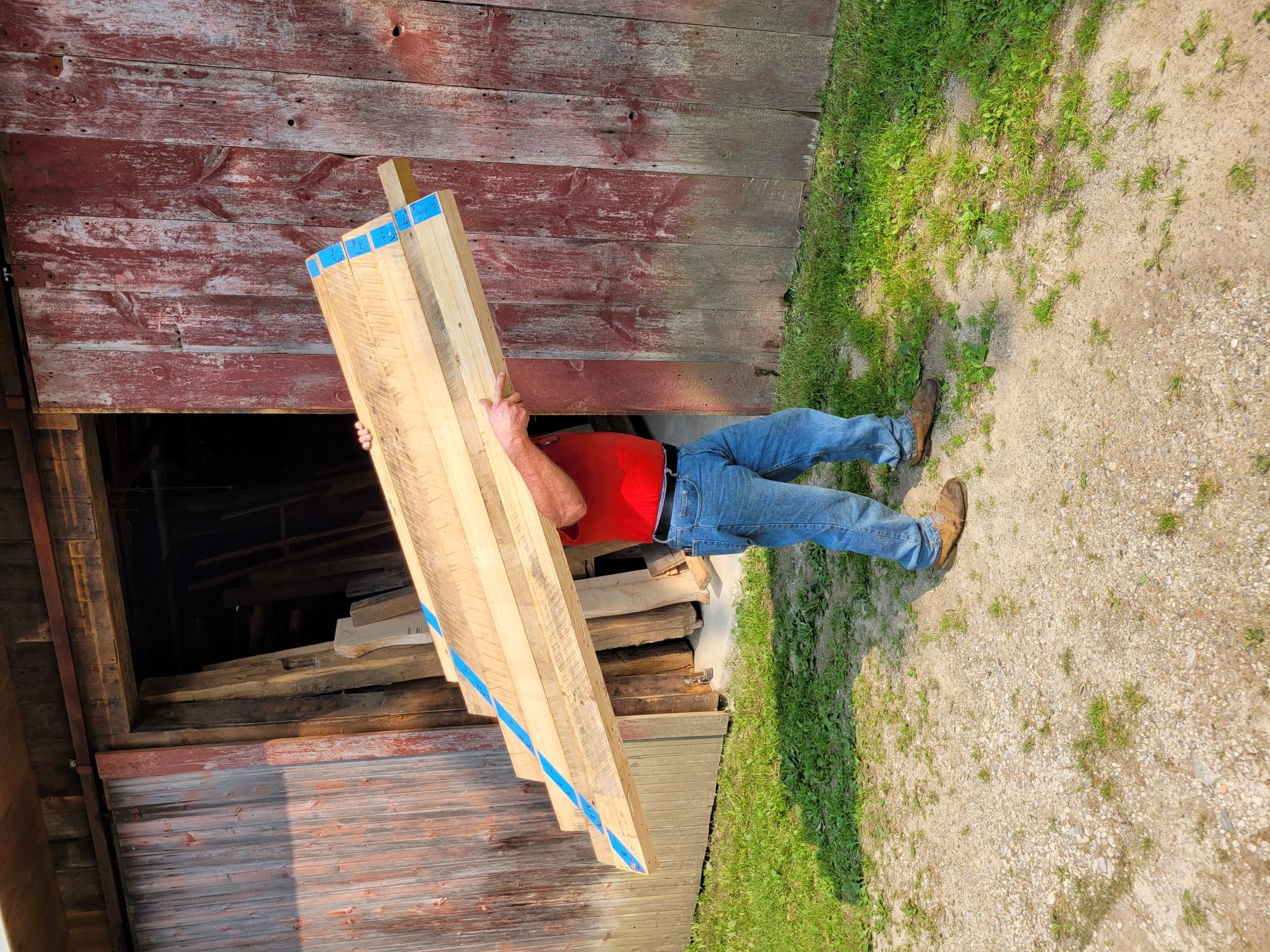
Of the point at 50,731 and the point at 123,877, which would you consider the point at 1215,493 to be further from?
the point at 123,877

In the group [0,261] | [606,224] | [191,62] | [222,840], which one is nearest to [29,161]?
[0,261]

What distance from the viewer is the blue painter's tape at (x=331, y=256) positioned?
11.2ft

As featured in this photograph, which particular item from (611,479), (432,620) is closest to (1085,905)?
(611,479)

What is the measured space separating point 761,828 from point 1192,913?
323 centimetres

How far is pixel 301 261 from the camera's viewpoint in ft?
13.3

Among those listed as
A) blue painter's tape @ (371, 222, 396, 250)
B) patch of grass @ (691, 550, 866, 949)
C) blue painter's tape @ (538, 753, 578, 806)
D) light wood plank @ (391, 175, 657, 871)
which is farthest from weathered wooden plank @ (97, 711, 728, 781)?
blue painter's tape @ (371, 222, 396, 250)

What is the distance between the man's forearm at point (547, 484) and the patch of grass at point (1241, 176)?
2.15 meters

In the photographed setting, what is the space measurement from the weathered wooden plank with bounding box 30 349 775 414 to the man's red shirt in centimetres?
139

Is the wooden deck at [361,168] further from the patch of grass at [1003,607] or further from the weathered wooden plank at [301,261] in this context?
the patch of grass at [1003,607]

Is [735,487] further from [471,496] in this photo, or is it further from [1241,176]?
[1241,176]

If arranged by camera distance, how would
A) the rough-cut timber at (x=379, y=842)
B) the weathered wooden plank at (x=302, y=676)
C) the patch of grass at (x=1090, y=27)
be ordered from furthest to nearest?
the weathered wooden plank at (x=302, y=676)
the rough-cut timber at (x=379, y=842)
the patch of grass at (x=1090, y=27)

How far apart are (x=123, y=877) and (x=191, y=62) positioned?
15.0 feet

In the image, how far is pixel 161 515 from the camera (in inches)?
261

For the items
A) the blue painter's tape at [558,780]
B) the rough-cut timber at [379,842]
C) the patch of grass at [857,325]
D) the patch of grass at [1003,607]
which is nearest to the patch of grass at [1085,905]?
the patch of grass at [1003,607]
